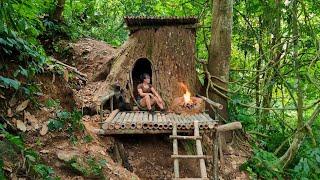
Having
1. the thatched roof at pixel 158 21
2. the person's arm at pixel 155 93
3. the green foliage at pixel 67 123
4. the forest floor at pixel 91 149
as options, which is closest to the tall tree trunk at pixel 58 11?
the forest floor at pixel 91 149

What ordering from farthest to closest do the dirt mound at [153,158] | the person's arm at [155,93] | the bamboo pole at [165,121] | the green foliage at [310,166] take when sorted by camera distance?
the person's arm at [155,93], the dirt mound at [153,158], the green foliage at [310,166], the bamboo pole at [165,121]

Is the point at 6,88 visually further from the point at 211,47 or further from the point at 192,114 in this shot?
the point at 211,47

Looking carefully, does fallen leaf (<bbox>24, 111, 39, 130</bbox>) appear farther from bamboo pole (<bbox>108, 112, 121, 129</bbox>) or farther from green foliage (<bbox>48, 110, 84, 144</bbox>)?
bamboo pole (<bbox>108, 112, 121, 129</bbox>)

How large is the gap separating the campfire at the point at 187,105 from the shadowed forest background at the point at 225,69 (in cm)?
74

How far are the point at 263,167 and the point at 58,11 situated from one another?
731 centimetres

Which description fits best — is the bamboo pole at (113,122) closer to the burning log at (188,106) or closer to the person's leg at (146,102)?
the person's leg at (146,102)

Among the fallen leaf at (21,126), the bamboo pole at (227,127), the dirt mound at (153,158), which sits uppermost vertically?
the fallen leaf at (21,126)

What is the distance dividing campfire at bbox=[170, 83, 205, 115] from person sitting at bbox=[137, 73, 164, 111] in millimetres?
282

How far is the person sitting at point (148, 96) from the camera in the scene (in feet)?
25.5

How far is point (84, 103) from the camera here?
8.01 meters

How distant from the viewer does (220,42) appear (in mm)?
8352

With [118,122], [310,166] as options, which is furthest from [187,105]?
[310,166]

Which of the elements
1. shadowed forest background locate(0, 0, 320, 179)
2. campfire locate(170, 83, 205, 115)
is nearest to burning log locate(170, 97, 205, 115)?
campfire locate(170, 83, 205, 115)

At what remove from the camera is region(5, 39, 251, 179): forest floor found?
5.30 metres
